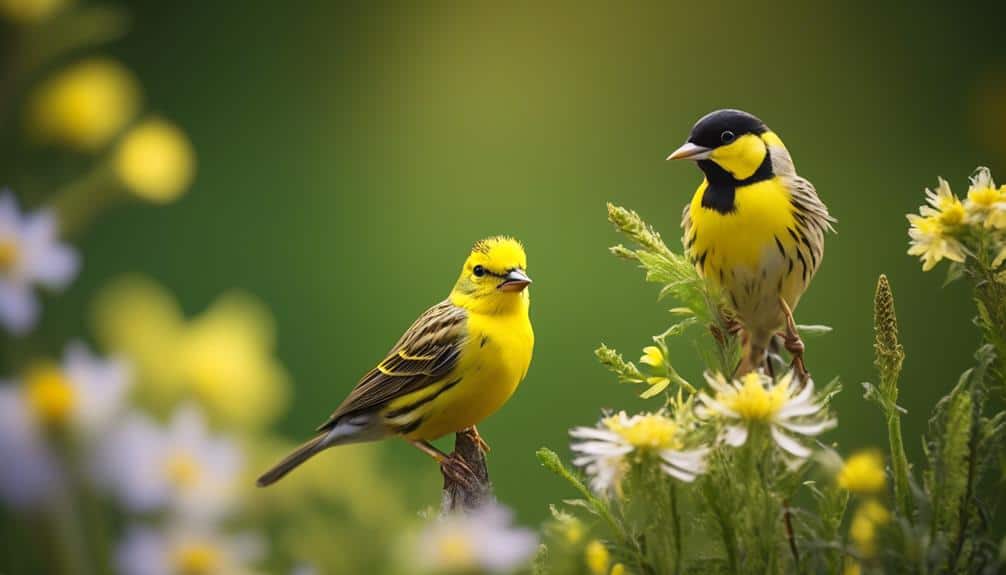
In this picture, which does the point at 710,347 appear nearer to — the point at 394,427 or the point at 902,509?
the point at 902,509

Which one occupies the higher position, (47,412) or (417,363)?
(47,412)

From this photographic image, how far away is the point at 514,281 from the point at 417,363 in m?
0.14

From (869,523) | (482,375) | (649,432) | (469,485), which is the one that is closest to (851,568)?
(869,523)

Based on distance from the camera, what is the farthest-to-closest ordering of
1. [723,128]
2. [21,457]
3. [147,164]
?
[723,128] → [147,164] → [21,457]

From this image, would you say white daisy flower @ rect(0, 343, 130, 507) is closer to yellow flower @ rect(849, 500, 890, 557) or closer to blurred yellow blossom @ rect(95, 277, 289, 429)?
blurred yellow blossom @ rect(95, 277, 289, 429)

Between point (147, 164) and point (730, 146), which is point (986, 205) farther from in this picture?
point (147, 164)

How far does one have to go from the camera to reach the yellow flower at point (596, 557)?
538 millimetres

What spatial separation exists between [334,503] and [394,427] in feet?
1.79

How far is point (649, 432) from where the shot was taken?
1.85ft

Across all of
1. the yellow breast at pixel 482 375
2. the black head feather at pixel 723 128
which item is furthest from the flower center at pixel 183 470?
the black head feather at pixel 723 128

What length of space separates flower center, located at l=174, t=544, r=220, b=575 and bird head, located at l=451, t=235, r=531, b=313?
575 millimetres

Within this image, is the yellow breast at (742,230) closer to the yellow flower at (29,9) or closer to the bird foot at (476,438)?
the bird foot at (476,438)

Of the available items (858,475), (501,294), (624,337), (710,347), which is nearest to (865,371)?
(624,337)

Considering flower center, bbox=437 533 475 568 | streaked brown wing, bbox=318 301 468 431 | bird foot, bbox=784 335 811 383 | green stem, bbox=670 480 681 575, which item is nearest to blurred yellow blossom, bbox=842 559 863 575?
green stem, bbox=670 480 681 575
